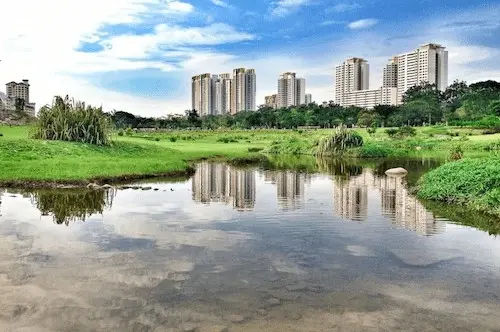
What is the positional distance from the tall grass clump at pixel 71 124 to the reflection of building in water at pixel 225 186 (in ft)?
25.7

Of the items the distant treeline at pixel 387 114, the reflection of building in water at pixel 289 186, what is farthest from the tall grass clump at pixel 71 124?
the distant treeline at pixel 387 114

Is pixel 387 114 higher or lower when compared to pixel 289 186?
higher

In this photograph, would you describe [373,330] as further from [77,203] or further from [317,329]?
[77,203]

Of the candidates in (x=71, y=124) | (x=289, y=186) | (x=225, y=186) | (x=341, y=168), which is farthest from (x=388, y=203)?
(x=71, y=124)

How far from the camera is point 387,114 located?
116188 mm

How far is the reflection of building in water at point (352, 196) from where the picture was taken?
19.0 m

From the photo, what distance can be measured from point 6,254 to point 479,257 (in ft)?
38.5

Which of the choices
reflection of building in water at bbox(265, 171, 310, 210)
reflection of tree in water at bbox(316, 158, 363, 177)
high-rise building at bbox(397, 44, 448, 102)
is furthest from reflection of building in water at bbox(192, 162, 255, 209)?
high-rise building at bbox(397, 44, 448, 102)

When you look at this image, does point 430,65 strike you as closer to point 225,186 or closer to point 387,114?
point 387,114

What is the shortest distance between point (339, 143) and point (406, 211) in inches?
1364

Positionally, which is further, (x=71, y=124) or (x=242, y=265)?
(x=71, y=124)

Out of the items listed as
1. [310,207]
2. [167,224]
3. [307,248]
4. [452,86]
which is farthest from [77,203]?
[452,86]

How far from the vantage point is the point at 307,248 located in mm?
13430

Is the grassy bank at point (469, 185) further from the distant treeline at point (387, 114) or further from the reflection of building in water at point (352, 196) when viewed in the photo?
the distant treeline at point (387, 114)
